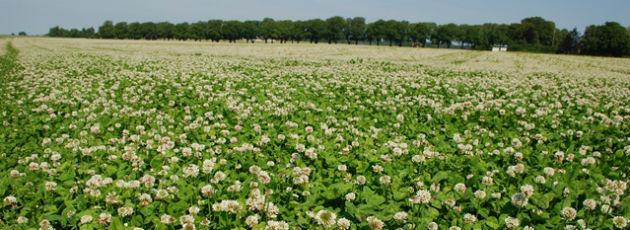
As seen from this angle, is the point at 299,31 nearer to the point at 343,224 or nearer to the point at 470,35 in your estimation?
the point at 470,35

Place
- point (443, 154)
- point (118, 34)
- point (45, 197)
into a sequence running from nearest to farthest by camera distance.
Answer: point (45, 197) < point (443, 154) < point (118, 34)

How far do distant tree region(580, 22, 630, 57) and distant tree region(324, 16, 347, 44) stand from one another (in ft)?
277

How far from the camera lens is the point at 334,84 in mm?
15688

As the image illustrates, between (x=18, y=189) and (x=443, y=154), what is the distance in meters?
5.98

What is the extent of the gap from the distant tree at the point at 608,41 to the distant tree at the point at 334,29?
8438 centimetres

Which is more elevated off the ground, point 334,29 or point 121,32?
point 334,29

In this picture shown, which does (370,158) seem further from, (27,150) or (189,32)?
(189,32)

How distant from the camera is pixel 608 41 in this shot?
347 ft

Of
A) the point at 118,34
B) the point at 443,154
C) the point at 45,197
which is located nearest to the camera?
the point at 45,197

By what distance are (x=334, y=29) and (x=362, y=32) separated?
1392 centimetres

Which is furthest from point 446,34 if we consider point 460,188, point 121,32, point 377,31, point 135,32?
point 460,188

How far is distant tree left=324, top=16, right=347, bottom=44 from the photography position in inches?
6654

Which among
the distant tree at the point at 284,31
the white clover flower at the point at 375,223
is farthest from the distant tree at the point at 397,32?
the white clover flower at the point at 375,223

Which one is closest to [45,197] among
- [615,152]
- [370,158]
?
[370,158]
